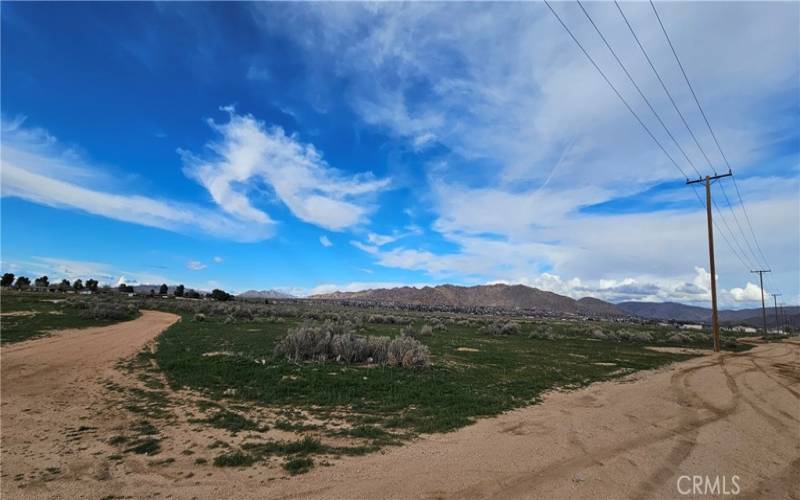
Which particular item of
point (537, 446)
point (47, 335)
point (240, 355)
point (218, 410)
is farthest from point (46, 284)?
point (537, 446)

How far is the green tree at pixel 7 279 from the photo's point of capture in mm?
67356

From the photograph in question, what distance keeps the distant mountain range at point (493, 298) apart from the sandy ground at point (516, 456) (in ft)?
448

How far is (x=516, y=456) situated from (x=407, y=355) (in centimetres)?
766

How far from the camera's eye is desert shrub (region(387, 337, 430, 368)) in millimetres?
13242

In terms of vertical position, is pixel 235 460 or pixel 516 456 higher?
pixel 516 456

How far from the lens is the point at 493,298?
159125 millimetres

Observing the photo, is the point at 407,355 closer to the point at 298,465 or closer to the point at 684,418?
the point at 684,418

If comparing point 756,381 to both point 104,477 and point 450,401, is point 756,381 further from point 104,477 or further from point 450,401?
point 104,477

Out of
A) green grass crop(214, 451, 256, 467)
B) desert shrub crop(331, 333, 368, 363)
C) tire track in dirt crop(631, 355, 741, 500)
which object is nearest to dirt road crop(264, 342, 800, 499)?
tire track in dirt crop(631, 355, 741, 500)

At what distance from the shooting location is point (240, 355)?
14133 millimetres

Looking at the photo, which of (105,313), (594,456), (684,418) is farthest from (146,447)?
(105,313)

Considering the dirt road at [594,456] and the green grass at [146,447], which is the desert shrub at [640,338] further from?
the green grass at [146,447]

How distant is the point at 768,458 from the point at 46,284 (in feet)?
352

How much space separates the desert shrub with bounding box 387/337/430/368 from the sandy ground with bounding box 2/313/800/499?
460 centimetres
